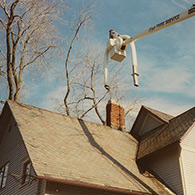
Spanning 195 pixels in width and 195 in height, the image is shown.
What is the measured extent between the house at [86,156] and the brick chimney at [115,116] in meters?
0.73

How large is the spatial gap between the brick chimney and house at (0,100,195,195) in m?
0.73

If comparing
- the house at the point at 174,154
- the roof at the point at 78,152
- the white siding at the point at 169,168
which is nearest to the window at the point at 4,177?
the roof at the point at 78,152

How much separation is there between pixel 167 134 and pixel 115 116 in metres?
4.34

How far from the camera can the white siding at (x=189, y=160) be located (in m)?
13.1

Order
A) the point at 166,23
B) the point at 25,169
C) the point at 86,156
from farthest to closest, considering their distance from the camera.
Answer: the point at 86,156, the point at 25,169, the point at 166,23

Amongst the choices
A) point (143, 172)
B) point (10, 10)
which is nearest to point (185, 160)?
point (143, 172)

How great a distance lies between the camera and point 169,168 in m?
13.9

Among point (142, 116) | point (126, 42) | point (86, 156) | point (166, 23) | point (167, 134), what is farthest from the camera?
point (142, 116)

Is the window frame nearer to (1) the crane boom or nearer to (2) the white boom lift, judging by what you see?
(2) the white boom lift

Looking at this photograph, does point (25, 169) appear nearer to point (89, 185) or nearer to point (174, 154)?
point (89, 185)

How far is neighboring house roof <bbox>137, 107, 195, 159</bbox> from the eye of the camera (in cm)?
1407

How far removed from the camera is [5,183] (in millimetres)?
13203

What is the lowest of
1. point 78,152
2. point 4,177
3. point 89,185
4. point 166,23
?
point 89,185

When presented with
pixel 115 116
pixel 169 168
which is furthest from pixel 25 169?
pixel 115 116
